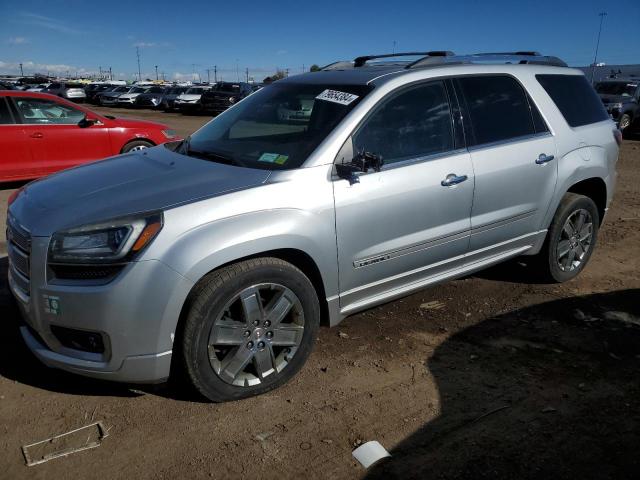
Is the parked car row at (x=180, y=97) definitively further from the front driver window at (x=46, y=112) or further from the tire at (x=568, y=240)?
the tire at (x=568, y=240)

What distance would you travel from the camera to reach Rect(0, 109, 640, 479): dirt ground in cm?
253

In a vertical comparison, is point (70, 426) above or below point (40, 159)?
below

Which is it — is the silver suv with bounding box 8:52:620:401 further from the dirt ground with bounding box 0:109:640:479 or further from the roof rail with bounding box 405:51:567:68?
the dirt ground with bounding box 0:109:640:479

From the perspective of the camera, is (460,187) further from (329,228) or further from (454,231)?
(329,228)

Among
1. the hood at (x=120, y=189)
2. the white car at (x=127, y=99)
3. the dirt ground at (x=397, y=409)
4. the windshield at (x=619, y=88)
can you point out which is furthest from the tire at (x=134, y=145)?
the white car at (x=127, y=99)

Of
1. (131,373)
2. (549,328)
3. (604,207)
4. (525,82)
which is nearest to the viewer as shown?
(131,373)

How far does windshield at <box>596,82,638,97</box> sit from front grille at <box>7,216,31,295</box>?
20636 mm

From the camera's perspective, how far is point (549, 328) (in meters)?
3.96

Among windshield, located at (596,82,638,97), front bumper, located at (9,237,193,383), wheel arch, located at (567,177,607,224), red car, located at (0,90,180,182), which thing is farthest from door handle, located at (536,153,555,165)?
windshield, located at (596,82,638,97)

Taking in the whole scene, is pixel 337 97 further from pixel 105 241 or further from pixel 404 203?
pixel 105 241

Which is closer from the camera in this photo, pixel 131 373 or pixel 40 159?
pixel 131 373

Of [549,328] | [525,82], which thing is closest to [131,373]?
[549,328]

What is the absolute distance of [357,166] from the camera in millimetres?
3119

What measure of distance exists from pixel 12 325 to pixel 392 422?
8.92 ft
